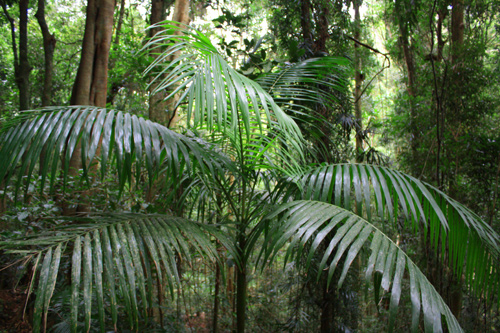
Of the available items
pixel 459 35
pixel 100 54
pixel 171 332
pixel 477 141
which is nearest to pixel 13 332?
pixel 171 332

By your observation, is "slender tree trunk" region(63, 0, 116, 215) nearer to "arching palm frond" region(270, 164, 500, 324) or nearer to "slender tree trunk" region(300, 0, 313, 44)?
"slender tree trunk" region(300, 0, 313, 44)

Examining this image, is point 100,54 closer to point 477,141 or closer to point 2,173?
point 2,173

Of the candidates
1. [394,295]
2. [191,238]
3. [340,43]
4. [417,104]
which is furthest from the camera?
[417,104]

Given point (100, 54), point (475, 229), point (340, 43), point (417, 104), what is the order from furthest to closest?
point (417, 104) → point (340, 43) → point (100, 54) → point (475, 229)

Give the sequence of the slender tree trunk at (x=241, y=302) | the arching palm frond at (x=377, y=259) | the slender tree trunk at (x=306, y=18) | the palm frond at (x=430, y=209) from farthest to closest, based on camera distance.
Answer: the slender tree trunk at (x=306, y=18) < the slender tree trunk at (x=241, y=302) < the palm frond at (x=430, y=209) < the arching palm frond at (x=377, y=259)

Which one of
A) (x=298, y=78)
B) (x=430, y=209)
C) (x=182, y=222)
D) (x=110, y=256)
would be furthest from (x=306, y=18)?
(x=110, y=256)

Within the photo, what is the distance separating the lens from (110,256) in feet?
2.88

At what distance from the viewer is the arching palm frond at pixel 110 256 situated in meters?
0.77

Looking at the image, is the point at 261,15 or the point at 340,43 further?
the point at 261,15

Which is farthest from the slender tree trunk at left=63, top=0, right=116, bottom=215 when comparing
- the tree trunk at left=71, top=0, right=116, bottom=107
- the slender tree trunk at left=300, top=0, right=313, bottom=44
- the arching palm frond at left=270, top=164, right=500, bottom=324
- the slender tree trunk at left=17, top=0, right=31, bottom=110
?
the arching palm frond at left=270, top=164, right=500, bottom=324

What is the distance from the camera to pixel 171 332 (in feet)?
6.75

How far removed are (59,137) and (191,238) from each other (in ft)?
1.76

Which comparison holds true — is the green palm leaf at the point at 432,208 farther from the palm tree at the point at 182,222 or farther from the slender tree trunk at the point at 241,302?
the slender tree trunk at the point at 241,302

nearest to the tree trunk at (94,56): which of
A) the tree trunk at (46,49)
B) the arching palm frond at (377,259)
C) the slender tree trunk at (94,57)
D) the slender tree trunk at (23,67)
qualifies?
the slender tree trunk at (94,57)
